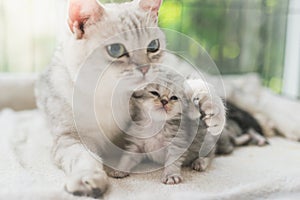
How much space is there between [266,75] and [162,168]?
4.72 ft

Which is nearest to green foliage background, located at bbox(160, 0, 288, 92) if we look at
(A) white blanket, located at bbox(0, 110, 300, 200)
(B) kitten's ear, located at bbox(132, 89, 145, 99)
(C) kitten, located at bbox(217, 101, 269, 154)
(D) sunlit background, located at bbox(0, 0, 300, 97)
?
(D) sunlit background, located at bbox(0, 0, 300, 97)

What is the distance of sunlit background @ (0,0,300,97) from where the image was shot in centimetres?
211

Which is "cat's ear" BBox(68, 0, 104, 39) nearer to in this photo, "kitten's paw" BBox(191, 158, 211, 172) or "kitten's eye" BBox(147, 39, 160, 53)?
"kitten's eye" BBox(147, 39, 160, 53)

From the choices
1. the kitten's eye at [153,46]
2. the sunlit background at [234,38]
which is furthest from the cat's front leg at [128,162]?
the sunlit background at [234,38]

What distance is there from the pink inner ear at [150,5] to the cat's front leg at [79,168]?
0.39m

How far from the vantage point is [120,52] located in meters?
0.98

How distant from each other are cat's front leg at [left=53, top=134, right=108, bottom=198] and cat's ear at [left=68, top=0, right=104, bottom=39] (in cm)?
29

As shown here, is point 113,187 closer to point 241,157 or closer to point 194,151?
point 194,151

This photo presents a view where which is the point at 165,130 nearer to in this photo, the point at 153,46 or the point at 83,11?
the point at 153,46

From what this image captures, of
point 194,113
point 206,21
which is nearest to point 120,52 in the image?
point 194,113

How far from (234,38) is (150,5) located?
55.7 inches

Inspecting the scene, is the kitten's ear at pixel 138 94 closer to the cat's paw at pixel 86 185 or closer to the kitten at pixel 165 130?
the kitten at pixel 165 130

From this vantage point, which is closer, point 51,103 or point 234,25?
point 51,103

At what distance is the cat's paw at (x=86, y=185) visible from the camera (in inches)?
36.4
